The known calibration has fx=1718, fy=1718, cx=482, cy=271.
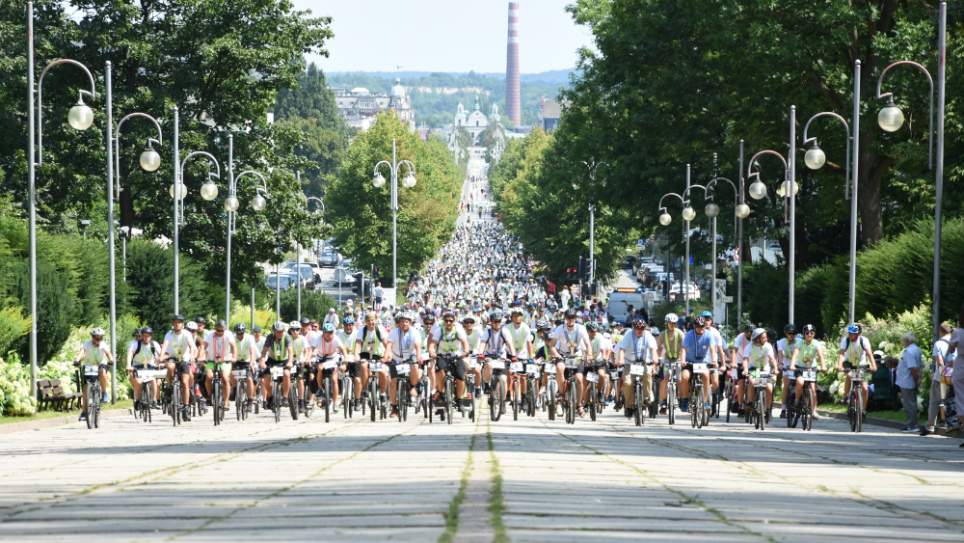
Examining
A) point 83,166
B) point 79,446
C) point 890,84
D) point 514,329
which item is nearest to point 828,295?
point 890,84

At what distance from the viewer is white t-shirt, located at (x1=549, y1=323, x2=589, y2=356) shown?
1167 inches

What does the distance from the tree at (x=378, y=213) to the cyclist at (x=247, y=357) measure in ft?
233

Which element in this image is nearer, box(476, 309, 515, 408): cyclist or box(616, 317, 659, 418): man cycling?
box(476, 309, 515, 408): cyclist

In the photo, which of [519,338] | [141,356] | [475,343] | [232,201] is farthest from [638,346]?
[232,201]

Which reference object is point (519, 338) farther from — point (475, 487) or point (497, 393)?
point (475, 487)

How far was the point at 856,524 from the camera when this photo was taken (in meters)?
11.6

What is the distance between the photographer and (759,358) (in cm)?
2992

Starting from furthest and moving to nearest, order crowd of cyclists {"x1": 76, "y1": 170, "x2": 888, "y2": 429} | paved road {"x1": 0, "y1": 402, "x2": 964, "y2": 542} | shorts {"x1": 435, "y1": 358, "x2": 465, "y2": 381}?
crowd of cyclists {"x1": 76, "y1": 170, "x2": 888, "y2": 429}, shorts {"x1": 435, "y1": 358, "x2": 465, "y2": 381}, paved road {"x1": 0, "y1": 402, "x2": 964, "y2": 542}

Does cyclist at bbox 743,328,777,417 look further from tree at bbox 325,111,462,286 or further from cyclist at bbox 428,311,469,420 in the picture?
tree at bbox 325,111,462,286

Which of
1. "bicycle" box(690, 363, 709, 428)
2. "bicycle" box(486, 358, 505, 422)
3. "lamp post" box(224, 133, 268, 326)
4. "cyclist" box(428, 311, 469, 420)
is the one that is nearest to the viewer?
"cyclist" box(428, 311, 469, 420)

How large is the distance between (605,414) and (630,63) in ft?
79.2

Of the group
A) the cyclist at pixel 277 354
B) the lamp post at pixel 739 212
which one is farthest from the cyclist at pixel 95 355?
the lamp post at pixel 739 212

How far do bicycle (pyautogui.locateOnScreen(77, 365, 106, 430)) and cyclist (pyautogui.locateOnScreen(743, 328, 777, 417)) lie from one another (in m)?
11.2

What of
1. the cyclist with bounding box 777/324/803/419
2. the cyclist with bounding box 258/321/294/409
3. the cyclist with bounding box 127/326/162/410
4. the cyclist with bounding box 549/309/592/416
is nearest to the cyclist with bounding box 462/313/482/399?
the cyclist with bounding box 549/309/592/416
